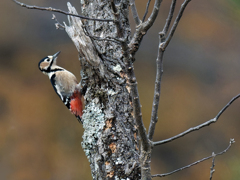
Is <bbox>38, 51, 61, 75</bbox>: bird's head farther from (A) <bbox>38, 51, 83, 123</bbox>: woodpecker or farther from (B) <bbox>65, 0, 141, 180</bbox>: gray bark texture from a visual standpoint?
(B) <bbox>65, 0, 141, 180</bbox>: gray bark texture

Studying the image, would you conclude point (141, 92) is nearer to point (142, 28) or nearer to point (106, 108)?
point (106, 108)

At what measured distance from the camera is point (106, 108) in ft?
6.11

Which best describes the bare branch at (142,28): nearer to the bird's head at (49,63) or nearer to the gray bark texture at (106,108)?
the gray bark texture at (106,108)

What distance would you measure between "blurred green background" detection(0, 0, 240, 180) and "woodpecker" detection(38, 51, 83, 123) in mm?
1309

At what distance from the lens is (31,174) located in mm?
4562

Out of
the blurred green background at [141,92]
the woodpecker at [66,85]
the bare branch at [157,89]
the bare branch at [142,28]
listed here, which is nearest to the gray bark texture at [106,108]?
the bare branch at [142,28]

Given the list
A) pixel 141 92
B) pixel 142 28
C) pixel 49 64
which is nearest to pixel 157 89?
pixel 142 28

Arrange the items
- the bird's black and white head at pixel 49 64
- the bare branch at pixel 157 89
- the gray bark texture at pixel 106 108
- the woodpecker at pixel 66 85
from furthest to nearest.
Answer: the bird's black and white head at pixel 49 64
the woodpecker at pixel 66 85
the gray bark texture at pixel 106 108
the bare branch at pixel 157 89

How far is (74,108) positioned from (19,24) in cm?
222

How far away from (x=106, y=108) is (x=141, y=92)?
9.21 ft

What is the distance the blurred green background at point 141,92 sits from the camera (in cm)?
446

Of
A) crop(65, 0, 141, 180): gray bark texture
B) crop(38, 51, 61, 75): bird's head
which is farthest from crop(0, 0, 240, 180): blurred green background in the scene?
crop(65, 0, 141, 180): gray bark texture

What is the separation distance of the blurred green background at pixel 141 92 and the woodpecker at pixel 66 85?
1.31m

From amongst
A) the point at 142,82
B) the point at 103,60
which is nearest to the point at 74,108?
the point at 103,60
